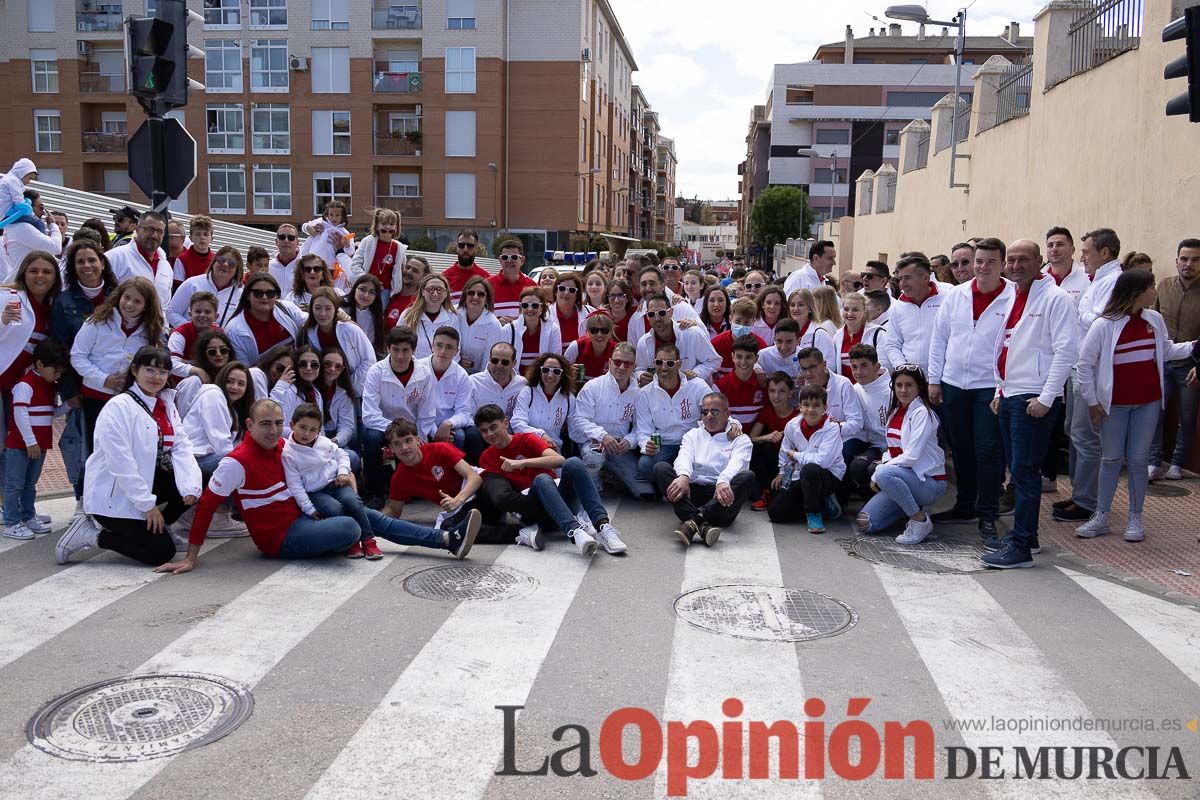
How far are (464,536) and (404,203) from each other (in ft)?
149

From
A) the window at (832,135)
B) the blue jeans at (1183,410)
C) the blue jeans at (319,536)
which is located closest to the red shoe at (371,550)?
the blue jeans at (319,536)

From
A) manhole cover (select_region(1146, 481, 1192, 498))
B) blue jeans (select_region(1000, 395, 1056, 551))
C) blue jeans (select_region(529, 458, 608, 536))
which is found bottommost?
manhole cover (select_region(1146, 481, 1192, 498))

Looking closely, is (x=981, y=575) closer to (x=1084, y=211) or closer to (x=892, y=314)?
(x=892, y=314)

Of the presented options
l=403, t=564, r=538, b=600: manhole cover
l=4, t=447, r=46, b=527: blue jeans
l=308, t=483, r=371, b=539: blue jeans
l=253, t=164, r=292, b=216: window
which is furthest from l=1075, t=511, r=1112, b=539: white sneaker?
l=253, t=164, r=292, b=216: window

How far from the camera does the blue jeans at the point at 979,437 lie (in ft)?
24.5

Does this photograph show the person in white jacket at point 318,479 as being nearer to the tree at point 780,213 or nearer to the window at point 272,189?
the window at point 272,189

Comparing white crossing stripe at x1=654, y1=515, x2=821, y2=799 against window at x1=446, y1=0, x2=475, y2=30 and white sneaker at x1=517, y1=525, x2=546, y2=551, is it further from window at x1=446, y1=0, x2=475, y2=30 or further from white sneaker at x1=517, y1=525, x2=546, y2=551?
window at x1=446, y1=0, x2=475, y2=30

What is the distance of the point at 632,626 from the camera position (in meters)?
5.65

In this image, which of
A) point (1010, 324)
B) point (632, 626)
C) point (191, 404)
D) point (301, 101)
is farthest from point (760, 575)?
point (301, 101)

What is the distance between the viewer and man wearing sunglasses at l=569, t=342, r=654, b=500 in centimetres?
897

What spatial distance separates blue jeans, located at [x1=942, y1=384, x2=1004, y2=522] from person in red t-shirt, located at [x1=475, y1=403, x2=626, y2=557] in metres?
2.78

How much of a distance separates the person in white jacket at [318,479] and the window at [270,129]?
45975mm

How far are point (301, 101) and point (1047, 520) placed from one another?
155 ft

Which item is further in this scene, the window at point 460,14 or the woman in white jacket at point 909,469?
the window at point 460,14
